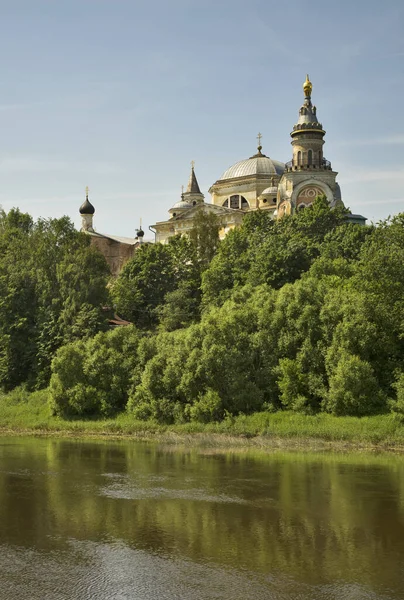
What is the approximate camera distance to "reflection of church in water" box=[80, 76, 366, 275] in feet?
208

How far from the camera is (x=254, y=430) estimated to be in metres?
35.8

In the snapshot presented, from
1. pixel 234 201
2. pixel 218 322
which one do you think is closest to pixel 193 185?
pixel 234 201

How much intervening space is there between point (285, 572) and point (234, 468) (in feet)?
40.4

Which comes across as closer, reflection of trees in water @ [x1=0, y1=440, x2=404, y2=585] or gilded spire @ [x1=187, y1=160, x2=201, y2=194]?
reflection of trees in water @ [x1=0, y1=440, x2=404, y2=585]

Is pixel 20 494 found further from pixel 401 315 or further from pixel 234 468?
pixel 401 315

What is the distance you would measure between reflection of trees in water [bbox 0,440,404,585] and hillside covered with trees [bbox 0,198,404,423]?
24.9 feet

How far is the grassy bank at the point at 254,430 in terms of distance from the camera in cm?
3284

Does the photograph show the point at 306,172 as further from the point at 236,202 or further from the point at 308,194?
the point at 236,202

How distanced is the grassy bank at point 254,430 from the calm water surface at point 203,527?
297 centimetres

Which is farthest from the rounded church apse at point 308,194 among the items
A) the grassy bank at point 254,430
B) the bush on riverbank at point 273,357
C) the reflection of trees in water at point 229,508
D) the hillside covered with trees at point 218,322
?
the reflection of trees in water at point 229,508

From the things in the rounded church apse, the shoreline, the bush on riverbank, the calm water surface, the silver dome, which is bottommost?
the calm water surface

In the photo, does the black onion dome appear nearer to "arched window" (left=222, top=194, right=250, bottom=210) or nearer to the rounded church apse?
"arched window" (left=222, top=194, right=250, bottom=210)

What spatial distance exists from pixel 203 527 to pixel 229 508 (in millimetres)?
2198

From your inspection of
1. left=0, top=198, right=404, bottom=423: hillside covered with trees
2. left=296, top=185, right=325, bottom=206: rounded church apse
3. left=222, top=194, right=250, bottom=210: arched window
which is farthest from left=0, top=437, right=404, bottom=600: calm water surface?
left=222, top=194, right=250, bottom=210: arched window
